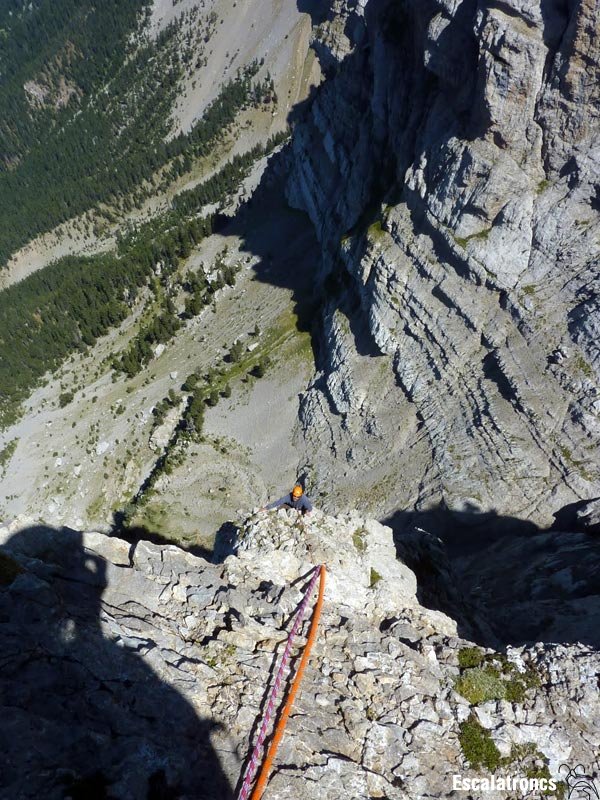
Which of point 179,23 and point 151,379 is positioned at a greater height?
point 179,23

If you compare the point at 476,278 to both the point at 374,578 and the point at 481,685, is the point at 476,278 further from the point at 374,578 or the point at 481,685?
the point at 481,685

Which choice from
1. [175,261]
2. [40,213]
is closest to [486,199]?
[175,261]

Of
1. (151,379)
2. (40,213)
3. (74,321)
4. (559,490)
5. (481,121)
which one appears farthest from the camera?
(40,213)

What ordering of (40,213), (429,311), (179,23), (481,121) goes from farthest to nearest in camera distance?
(179,23) → (40,213) → (429,311) → (481,121)

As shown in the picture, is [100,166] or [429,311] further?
[100,166]

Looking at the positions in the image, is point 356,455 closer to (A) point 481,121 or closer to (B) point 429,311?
(B) point 429,311

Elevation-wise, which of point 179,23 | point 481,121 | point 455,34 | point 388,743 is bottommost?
point 388,743
